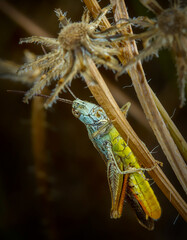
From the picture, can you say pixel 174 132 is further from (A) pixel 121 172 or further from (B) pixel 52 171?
(B) pixel 52 171

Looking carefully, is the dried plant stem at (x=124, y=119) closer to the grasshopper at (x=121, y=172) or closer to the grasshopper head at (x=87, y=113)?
the grasshopper at (x=121, y=172)

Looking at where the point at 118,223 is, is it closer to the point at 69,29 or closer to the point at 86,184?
the point at 86,184

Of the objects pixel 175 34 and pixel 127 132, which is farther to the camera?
pixel 127 132

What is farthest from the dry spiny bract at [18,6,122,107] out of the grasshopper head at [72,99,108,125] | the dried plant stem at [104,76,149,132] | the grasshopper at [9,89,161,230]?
the dried plant stem at [104,76,149,132]

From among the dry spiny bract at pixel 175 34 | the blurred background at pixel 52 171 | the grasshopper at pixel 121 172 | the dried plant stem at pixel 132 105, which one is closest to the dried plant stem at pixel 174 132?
the dry spiny bract at pixel 175 34

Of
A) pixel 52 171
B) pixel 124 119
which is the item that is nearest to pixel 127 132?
pixel 124 119

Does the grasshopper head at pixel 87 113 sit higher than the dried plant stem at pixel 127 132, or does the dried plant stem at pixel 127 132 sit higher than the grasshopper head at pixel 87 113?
the grasshopper head at pixel 87 113

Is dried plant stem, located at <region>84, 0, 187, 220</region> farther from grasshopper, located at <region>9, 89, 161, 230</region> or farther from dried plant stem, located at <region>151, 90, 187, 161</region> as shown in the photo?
grasshopper, located at <region>9, 89, 161, 230</region>
